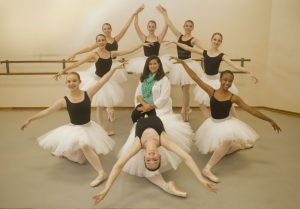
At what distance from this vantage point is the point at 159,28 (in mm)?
4816

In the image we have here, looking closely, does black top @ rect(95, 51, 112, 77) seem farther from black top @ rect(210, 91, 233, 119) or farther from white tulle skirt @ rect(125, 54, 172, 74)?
black top @ rect(210, 91, 233, 119)

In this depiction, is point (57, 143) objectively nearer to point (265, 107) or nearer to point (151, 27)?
point (151, 27)

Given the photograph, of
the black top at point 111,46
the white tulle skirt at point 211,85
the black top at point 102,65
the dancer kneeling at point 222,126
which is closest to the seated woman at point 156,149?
the dancer kneeling at point 222,126

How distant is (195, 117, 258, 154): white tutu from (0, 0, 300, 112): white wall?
200cm

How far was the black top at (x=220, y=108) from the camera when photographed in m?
3.09

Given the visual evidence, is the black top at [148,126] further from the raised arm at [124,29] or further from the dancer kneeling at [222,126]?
the raised arm at [124,29]

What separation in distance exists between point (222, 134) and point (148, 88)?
90 centimetres

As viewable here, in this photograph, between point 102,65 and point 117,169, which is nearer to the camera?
point 117,169

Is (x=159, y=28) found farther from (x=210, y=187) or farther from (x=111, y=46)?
(x=210, y=187)

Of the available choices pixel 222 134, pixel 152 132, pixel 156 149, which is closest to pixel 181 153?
pixel 156 149

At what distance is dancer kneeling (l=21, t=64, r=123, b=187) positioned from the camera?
2.96m

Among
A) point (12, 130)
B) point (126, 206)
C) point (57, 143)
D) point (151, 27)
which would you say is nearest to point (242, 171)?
point (126, 206)

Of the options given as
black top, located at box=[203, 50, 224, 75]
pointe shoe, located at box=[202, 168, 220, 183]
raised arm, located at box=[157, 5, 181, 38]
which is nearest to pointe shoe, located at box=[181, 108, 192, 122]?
black top, located at box=[203, 50, 224, 75]

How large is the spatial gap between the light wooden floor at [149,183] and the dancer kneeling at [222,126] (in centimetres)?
21
